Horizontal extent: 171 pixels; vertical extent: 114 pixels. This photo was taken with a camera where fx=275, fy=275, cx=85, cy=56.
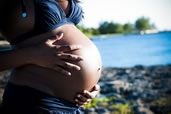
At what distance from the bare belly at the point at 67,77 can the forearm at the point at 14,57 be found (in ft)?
0.19

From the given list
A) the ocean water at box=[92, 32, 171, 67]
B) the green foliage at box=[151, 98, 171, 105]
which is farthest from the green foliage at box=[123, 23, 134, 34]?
the green foliage at box=[151, 98, 171, 105]

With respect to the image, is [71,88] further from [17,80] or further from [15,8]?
[15,8]

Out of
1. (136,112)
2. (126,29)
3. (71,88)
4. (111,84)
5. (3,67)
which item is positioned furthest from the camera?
(126,29)

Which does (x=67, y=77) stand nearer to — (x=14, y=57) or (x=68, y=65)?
(x=68, y=65)

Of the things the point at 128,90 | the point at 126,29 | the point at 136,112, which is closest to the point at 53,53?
the point at 136,112

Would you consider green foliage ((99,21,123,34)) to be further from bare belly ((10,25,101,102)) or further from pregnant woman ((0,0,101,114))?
pregnant woman ((0,0,101,114))

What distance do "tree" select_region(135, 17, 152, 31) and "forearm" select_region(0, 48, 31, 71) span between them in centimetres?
7104

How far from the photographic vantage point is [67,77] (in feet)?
4.40

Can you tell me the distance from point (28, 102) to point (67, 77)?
0.22m

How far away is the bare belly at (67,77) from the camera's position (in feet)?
4.19

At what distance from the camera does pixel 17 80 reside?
4.21 feet

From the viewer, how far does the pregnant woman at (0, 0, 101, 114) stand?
1253mm

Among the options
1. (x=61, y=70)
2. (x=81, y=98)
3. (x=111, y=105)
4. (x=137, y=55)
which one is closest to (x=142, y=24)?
(x=137, y=55)

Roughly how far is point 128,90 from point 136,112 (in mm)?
2266
